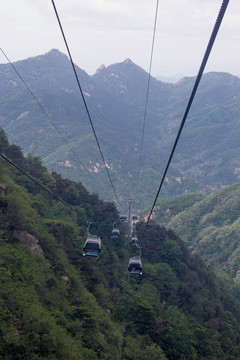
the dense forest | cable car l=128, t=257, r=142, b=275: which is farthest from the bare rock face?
cable car l=128, t=257, r=142, b=275

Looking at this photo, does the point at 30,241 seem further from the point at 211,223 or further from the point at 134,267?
the point at 211,223

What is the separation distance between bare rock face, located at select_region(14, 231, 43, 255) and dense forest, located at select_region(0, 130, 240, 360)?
10 cm

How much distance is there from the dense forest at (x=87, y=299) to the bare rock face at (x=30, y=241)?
0.10 m

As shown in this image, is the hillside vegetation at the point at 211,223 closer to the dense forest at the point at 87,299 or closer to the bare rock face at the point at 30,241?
the dense forest at the point at 87,299

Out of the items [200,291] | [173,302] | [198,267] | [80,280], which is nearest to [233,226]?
[198,267]

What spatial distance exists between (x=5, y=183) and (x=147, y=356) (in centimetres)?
2400

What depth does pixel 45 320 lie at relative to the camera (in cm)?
2322

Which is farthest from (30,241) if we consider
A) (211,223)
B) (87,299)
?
(211,223)

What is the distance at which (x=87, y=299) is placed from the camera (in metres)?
33.7

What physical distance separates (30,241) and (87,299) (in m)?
7.77

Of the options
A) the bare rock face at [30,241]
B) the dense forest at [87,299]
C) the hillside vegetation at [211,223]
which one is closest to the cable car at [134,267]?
the dense forest at [87,299]

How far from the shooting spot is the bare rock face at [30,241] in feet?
112

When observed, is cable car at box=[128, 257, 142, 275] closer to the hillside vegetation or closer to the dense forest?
the dense forest

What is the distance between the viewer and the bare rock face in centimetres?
3403
